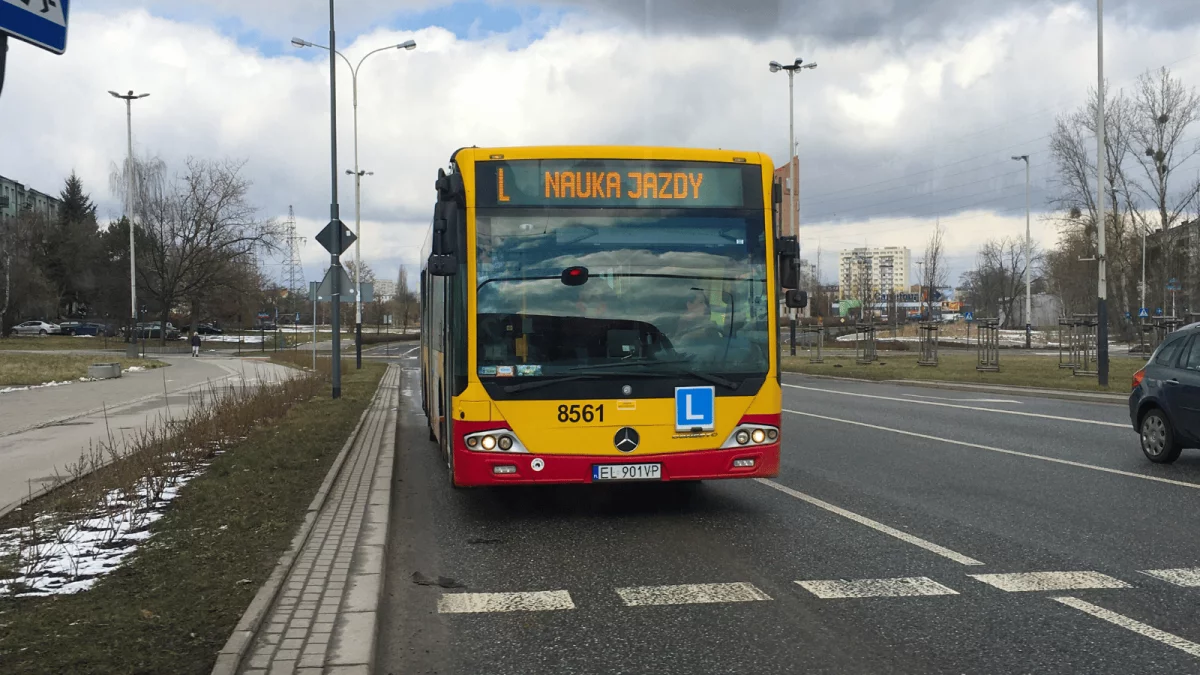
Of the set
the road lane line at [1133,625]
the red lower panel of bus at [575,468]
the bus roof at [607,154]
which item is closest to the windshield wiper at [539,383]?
the red lower panel of bus at [575,468]

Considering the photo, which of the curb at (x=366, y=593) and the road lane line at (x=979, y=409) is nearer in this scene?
the curb at (x=366, y=593)

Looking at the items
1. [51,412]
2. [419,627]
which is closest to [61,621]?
[419,627]

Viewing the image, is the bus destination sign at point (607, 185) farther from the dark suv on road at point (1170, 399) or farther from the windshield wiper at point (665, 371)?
the dark suv on road at point (1170, 399)

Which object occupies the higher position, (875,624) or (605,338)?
(605,338)

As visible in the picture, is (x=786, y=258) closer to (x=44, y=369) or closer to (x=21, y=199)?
(x=44, y=369)

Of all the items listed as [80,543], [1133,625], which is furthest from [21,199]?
[1133,625]

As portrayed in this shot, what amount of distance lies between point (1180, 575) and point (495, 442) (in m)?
4.64

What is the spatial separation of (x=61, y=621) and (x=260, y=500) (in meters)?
3.66

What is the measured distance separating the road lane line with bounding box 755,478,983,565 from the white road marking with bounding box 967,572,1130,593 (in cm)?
39

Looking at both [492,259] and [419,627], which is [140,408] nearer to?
A: [492,259]

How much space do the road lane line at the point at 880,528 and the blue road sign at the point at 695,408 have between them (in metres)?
1.40

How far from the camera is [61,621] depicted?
5.06 meters

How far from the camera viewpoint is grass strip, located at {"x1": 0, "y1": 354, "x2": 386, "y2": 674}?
449 centimetres

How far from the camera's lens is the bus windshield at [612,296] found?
7801mm
